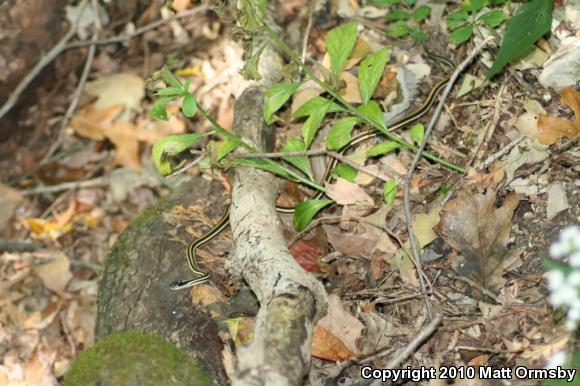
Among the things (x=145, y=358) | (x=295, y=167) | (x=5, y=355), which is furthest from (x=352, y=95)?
(x=5, y=355)

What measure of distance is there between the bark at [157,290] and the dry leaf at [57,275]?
1165mm

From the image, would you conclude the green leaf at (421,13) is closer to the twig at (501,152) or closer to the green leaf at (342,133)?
the green leaf at (342,133)

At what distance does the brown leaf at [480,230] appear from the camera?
3.15 m

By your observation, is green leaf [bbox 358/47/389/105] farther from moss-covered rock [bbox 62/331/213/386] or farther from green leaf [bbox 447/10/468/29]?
moss-covered rock [bbox 62/331/213/386]

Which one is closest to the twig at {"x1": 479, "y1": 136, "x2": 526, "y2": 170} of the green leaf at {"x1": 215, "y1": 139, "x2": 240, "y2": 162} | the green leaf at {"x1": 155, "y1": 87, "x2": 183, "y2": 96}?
the green leaf at {"x1": 215, "y1": 139, "x2": 240, "y2": 162}

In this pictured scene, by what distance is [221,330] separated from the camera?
3473 mm

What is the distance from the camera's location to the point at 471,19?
384 cm

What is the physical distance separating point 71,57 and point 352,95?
335cm

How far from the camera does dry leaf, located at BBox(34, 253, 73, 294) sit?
518 centimetres

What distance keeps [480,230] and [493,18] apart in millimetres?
1245

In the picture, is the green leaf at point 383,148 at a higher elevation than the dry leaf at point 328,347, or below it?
higher

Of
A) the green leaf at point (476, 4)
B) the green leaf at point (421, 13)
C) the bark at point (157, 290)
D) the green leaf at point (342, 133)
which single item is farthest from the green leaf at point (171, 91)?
the green leaf at point (421, 13)

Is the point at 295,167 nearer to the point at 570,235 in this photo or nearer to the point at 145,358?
the point at 145,358

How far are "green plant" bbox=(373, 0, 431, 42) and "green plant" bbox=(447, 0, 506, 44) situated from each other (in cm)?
35
